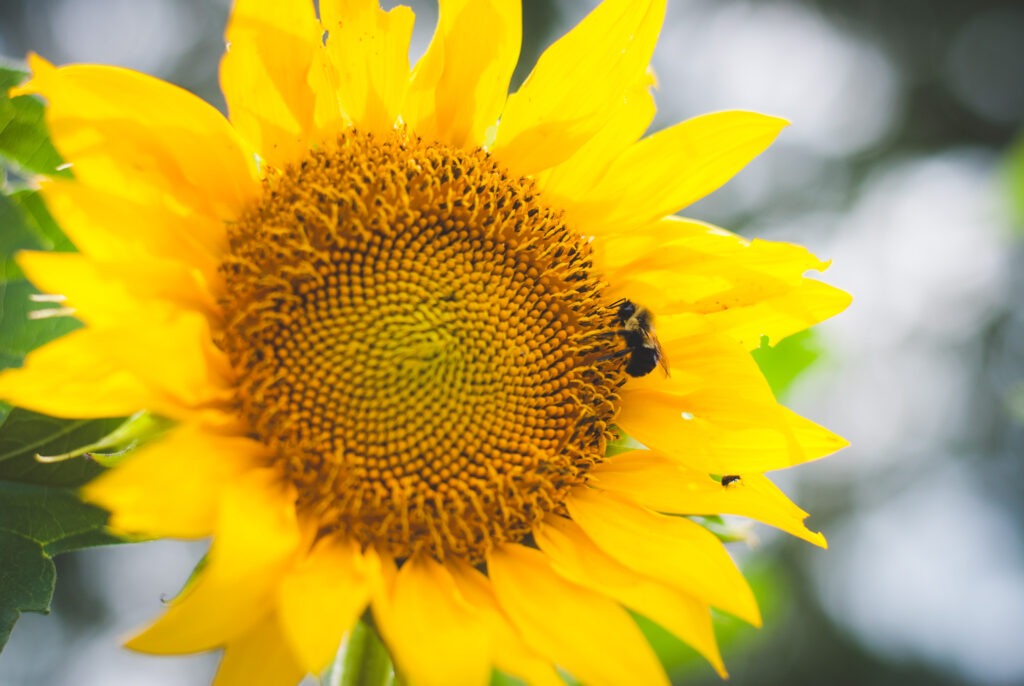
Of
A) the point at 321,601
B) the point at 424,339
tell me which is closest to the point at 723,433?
the point at 424,339

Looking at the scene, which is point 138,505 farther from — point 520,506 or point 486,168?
point 486,168

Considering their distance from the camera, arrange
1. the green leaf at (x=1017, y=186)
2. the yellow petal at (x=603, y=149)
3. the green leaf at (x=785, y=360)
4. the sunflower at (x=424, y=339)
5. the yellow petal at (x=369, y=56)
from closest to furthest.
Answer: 1. the sunflower at (x=424, y=339)
2. the yellow petal at (x=369, y=56)
3. the yellow petal at (x=603, y=149)
4. the green leaf at (x=785, y=360)
5. the green leaf at (x=1017, y=186)

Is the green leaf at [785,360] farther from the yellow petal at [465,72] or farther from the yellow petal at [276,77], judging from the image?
the yellow petal at [276,77]

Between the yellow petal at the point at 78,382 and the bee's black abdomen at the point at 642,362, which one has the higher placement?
the bee's black abdomen at the point at 642,362

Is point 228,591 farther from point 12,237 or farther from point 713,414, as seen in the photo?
point 713,414

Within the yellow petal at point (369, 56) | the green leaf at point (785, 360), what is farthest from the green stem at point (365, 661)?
the green leaf at point (785, 360)

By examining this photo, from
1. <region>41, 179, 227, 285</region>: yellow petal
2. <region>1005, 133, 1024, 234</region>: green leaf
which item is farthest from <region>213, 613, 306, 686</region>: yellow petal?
<region>1005, 133, 1024, 234</region>: green leaf

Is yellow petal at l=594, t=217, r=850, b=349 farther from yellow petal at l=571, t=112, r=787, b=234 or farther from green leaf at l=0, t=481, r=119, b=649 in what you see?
green leaf at l=0, t=481, r=119, b=649
